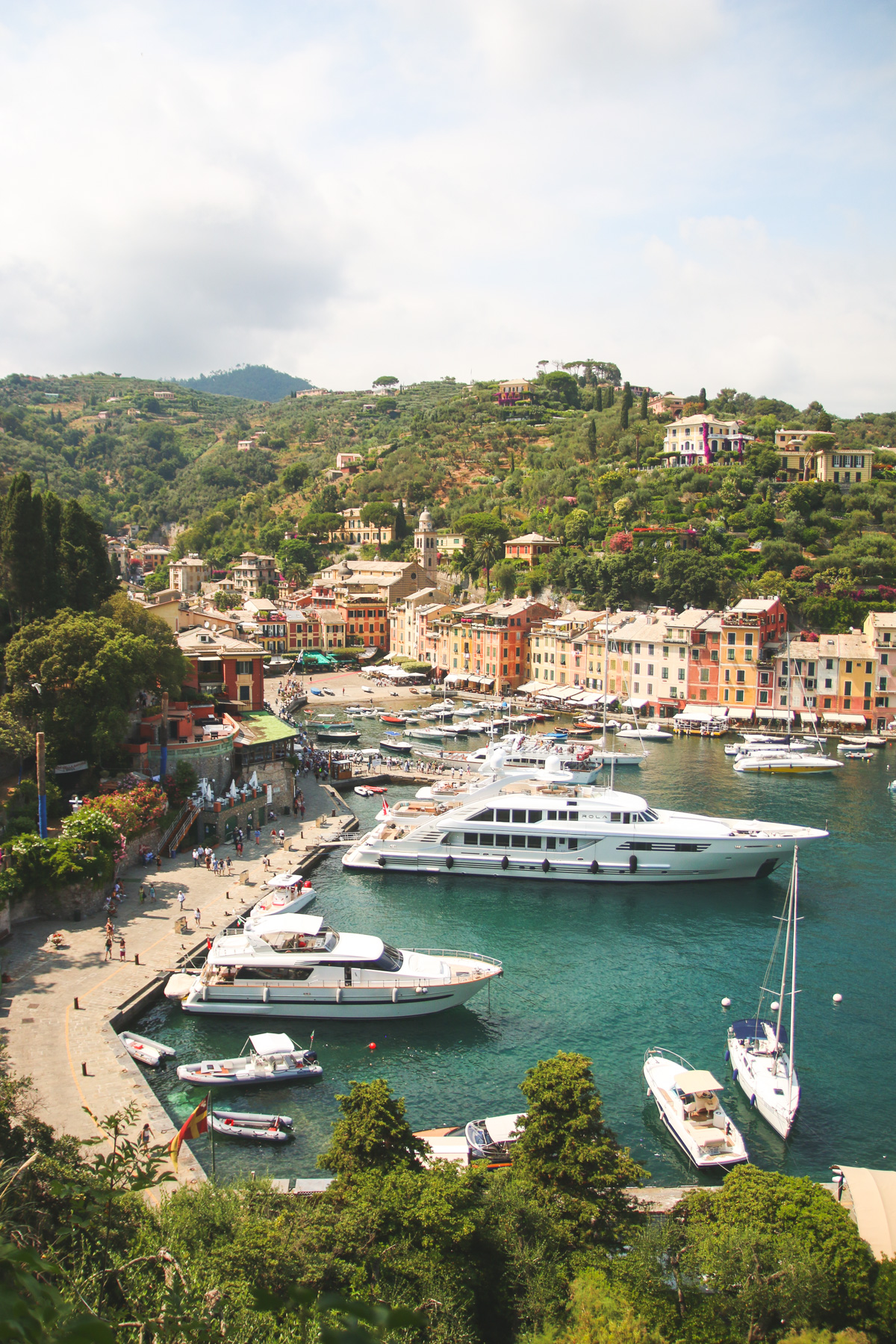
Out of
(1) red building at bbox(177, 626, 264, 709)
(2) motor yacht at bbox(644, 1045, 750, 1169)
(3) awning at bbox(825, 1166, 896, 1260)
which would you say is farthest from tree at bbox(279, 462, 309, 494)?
(3) awning at bbox(825, 1166, 896, 1260)

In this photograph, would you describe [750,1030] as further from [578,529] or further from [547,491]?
[547,491]

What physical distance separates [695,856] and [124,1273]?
29.5 metres

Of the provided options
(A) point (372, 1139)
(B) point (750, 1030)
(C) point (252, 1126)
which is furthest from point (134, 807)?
(B) point (750, 1030)

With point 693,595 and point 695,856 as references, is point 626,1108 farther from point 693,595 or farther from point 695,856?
point 693,595

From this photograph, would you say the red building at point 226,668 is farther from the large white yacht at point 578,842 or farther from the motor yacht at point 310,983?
the motor yacht at point 310,983

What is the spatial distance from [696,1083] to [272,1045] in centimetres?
1013

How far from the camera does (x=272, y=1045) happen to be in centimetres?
2308

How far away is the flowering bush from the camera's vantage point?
3250 centimetres

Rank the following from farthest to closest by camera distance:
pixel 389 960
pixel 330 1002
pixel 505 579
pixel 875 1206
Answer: pixel 505 579
pixel 389 960
pixel 330 1002
pixel 875 1206

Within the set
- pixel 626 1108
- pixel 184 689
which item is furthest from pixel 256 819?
pixel 626 1108

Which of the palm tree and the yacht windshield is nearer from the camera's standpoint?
the yacht windshield

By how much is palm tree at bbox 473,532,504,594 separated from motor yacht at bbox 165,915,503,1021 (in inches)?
3072

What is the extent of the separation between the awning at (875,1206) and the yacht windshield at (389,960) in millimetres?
12492

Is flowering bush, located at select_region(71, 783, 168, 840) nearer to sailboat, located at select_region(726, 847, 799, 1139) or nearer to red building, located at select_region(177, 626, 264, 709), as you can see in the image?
red building, located at select_region(177, 626, 264, 709)
